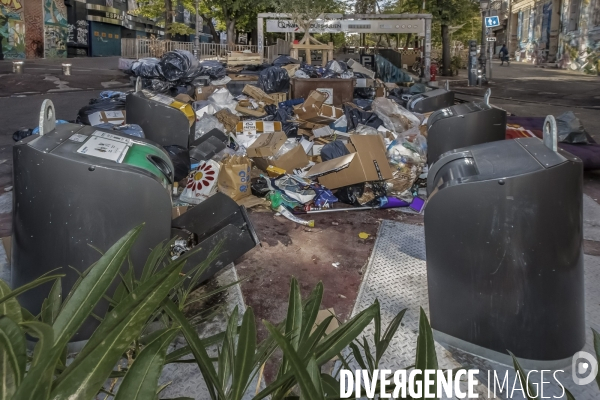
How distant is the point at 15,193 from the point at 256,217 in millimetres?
2411

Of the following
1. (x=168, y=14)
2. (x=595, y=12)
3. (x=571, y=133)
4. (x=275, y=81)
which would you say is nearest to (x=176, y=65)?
(x=275, y=81)

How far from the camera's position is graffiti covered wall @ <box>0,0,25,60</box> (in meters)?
24.8

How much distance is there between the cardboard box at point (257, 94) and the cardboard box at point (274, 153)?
2585 mm

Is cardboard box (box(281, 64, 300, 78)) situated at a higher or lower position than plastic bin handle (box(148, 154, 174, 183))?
higher

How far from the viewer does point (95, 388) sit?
2.25 feet

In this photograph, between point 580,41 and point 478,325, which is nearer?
point 478,325

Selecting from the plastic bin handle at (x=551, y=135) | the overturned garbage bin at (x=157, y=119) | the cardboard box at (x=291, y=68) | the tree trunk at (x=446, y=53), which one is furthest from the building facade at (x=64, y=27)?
the plastic bin handle at (x=551, y=135)

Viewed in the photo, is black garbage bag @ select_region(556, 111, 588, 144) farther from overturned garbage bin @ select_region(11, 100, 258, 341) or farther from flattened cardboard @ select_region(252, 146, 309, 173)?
overturned garbage bin @ select_region(11, 100, 258, 341)

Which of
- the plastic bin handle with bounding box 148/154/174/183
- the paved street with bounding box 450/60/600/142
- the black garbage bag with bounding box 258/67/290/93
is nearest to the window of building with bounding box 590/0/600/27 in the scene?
the paved street with bounding box 450/60/600/142

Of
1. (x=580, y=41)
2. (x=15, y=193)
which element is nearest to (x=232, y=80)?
(x=15, y=193)

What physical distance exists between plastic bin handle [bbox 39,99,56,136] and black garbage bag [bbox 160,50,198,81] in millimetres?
6992

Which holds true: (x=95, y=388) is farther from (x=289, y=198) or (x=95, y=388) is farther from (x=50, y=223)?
(x=289, y=198)

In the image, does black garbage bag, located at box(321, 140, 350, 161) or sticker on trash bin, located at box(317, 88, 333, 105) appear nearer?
black garbage bag, located at box(321, 140, 350, 161)

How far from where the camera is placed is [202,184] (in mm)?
4738
